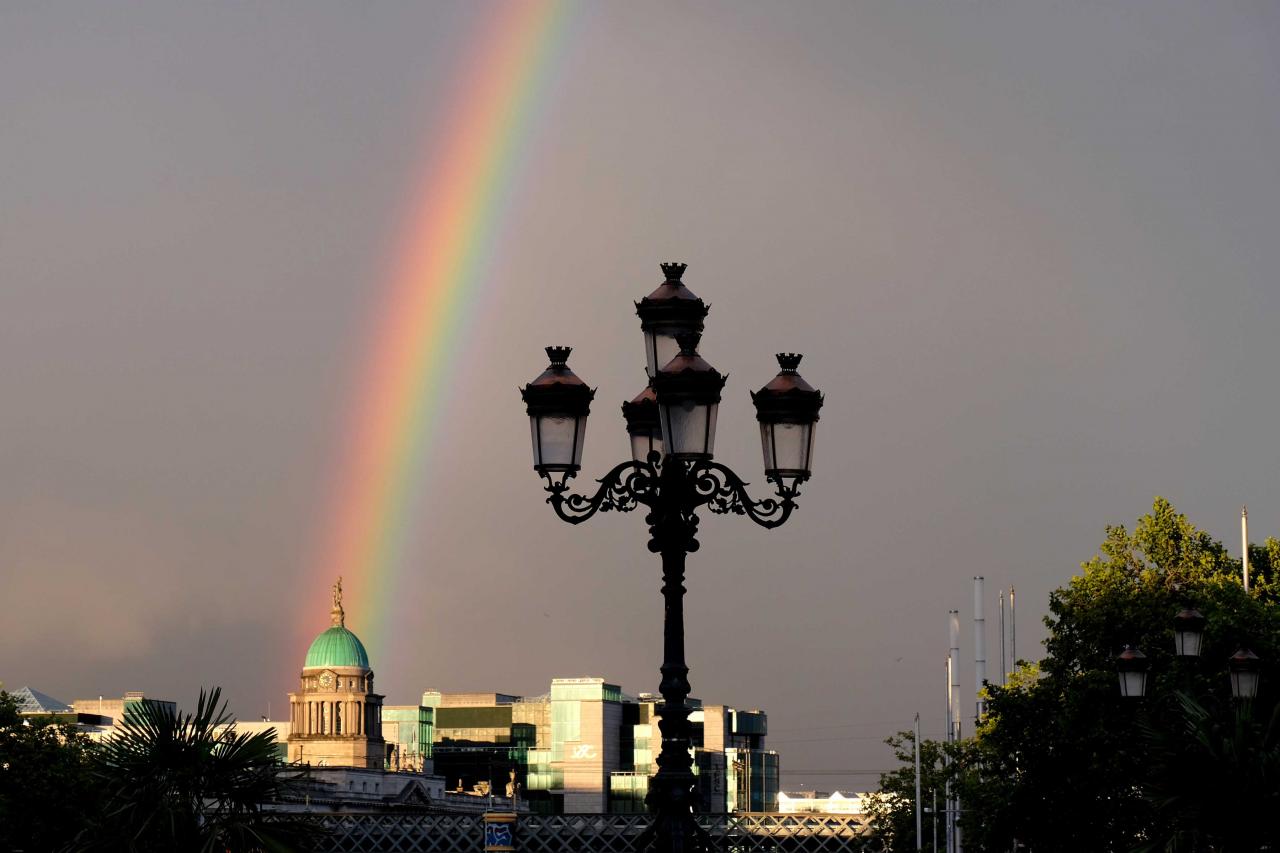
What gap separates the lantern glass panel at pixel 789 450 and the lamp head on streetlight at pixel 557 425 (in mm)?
1975

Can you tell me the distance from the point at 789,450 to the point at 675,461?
1189 millimetres

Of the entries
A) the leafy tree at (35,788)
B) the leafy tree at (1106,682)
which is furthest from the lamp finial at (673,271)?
the leafy tree at (35,788)

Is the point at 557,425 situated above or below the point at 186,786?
above

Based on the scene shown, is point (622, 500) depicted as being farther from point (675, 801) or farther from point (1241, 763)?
point (1241, 763)

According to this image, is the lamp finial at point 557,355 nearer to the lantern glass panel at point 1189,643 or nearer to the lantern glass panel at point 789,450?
the lantern glass panel at point 789,450

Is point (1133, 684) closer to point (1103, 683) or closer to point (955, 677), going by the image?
point (1103, 683)

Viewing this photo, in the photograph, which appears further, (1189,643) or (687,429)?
(1189,643)

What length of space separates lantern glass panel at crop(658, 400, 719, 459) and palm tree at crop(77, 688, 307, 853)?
7.72 metres

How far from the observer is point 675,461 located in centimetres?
2075

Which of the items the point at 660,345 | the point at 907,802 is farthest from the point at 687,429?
the point at 907,802

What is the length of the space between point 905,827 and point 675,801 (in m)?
115

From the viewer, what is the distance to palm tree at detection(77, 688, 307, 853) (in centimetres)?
2433

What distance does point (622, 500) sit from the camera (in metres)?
21.7

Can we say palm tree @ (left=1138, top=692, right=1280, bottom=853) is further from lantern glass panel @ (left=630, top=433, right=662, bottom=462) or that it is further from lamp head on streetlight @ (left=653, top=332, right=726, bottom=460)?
lamp head on streetlight @ (left=653, top=332, right=726, bottom=460)
